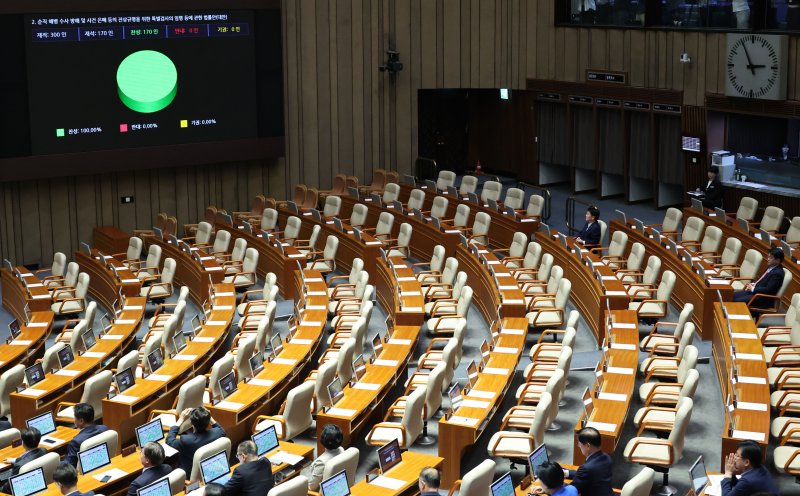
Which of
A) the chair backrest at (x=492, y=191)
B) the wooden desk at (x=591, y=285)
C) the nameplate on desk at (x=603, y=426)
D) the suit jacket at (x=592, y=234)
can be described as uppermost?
the chair backrest at (x=492, y=191)

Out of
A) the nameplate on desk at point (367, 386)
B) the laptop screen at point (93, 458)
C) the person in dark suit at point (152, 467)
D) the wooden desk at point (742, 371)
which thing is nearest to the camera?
the person in dark suit at point (152, 467)

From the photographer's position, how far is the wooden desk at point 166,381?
10523 millimetres

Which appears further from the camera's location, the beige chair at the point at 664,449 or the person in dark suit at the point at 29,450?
the person in dark suit at the point at 29,450

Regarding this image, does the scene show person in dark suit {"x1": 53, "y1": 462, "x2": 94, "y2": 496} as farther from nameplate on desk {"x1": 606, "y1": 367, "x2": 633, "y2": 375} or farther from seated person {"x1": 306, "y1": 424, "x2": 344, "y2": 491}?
nameplate on desk {"x1": 606, "y1": 367, "x2": 633, "y2": 375}

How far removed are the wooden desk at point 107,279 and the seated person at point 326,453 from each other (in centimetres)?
712

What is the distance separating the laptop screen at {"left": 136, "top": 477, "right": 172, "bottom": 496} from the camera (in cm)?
773

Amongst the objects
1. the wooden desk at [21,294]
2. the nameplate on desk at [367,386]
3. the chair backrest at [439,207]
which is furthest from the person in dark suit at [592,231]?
the wooden desk at [21,294]

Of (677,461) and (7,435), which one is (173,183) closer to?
(7,435)

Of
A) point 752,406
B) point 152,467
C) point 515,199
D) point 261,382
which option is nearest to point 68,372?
point 261,382

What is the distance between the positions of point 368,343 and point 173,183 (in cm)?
770

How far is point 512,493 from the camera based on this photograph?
25.3 ft

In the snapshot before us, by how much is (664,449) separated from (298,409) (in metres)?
3.14

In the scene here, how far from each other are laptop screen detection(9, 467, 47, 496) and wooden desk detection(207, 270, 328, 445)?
6.55ft

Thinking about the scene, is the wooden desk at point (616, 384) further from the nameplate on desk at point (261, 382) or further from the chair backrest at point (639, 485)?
the nameplate on desk at point (261, 382)
